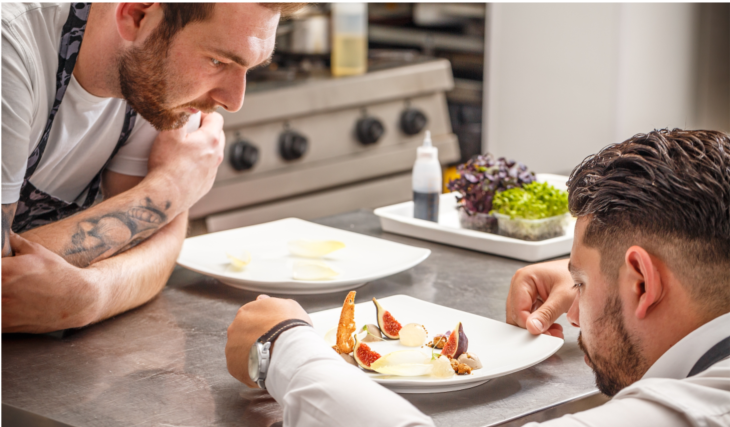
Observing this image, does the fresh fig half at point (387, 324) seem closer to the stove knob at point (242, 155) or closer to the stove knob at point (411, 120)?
the stove knob at point (242, 155)

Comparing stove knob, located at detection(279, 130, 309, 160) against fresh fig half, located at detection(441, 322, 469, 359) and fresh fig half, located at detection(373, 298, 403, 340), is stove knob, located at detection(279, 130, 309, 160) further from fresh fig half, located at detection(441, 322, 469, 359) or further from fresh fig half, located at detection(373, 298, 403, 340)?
fresh fig half, located at detection(441, 322, 469, 359)

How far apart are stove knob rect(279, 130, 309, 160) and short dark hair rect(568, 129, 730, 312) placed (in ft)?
6.59

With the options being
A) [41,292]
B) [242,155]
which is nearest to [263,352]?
[41,292]

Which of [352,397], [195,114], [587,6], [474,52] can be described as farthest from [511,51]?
[352,397]

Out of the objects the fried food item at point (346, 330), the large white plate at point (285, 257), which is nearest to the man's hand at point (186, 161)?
the large white plate at point (285, 257)

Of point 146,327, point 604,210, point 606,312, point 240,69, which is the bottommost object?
point 146,327

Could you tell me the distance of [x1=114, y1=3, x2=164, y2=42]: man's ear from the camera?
1.37m

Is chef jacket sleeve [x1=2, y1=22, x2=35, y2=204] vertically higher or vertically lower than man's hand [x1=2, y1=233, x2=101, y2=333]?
higher

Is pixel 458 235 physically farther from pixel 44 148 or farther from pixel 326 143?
pixel 326 143

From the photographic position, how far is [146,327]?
50.1 inches

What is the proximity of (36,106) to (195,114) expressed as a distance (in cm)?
41

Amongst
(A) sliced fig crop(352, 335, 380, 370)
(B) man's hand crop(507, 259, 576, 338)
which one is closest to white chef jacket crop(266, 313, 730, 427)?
(A) sliced fig crop(352, 335, 380, 370)

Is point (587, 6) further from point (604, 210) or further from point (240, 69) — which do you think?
point (604, 210)

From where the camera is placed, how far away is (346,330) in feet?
3.72
